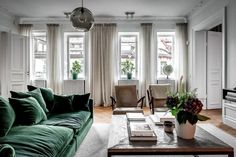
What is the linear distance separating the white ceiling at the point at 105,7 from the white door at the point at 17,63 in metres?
0.85

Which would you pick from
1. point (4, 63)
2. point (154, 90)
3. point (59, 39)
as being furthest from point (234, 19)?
point (4, 63)

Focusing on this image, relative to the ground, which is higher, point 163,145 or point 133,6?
point 133,6

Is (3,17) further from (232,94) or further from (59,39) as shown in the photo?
(232,94)

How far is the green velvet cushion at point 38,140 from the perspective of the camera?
195cm

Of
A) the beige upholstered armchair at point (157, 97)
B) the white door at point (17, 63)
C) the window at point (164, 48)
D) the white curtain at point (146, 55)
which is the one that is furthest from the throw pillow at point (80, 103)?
the window at point (164, 48)

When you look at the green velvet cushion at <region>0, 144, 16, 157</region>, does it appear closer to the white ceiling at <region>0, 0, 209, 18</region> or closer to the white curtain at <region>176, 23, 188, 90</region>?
the white ceiling at <region>0, 0, 209, 18</region>

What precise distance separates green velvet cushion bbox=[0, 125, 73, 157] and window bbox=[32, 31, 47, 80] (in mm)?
5802

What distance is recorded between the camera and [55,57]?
7949 mm

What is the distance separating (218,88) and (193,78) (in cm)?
81

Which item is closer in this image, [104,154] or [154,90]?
[104,154]

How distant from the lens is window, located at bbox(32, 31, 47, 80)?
8195 millimetres

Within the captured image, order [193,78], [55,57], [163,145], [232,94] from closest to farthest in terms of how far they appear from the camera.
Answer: [163,145] → [232,94] → [193,78] → [55,57]

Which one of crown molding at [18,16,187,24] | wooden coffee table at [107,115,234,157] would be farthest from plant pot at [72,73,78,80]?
wooden coffee table at [107,115,234,157]

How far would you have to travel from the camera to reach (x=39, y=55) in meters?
8.23
